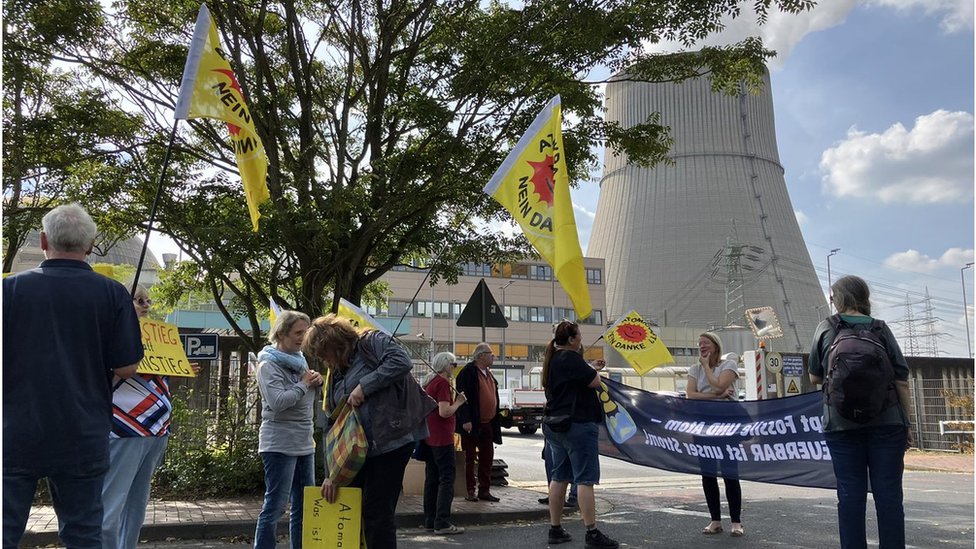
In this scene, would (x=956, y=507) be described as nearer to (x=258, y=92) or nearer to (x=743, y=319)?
(x=258, y=92)

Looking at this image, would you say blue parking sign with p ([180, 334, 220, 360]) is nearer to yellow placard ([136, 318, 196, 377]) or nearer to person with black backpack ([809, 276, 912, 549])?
yellow placard ([136, 318, 196, 377])

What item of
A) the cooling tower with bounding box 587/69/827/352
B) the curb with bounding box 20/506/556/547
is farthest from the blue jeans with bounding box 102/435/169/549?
the cooling tower with bounding box 587/69/827/352

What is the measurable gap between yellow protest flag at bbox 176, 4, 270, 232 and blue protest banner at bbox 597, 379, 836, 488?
345 cm

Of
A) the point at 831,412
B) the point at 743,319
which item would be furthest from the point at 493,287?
the point at 831,412

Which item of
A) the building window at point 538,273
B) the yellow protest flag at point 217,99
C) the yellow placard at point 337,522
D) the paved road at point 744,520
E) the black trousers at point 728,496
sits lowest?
the paved road at point 744,520

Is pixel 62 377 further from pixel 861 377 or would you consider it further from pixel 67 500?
pixel 861 377

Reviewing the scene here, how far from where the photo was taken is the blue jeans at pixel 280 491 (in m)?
4.60

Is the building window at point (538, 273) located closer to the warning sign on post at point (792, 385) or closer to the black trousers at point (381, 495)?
the warning sign on post at point (792, 385)

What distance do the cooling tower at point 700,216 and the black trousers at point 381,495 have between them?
3853cm

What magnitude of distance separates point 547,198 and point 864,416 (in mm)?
2957

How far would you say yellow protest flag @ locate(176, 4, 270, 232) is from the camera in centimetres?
586

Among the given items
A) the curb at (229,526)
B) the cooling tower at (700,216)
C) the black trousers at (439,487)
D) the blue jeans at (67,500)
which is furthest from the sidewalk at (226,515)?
the cooling tower at (700,216)

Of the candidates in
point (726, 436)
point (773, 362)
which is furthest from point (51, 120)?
point (773, 362)

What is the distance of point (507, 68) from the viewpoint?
881cm
